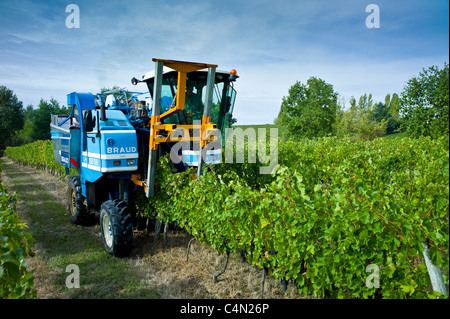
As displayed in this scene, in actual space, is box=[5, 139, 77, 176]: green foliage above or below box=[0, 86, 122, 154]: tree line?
below

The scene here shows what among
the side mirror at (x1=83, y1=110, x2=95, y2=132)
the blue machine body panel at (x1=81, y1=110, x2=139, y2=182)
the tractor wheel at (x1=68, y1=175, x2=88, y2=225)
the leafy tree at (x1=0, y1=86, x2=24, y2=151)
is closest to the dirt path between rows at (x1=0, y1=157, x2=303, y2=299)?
the tractor wheel at (x1=68, y1=175, x2=88, y2=225)

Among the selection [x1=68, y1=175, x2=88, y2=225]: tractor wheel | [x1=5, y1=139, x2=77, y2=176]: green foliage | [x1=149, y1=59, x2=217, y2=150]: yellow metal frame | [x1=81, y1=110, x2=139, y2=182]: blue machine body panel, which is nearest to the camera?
[x1=149, y1=59, x2=217, y2=150]: yellow metal frame

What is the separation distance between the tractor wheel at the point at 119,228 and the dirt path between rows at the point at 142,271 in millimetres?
174

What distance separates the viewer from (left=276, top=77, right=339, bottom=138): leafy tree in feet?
122

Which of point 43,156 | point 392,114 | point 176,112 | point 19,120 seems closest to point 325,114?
point 392,114

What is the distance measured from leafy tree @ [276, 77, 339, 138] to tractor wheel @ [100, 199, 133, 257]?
33.9 meters

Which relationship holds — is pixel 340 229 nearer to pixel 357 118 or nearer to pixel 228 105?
pixel 228 105

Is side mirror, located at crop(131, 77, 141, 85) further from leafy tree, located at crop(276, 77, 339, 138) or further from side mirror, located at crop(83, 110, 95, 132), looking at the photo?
leafy tree, located at crop(276, 77, 339, 138)

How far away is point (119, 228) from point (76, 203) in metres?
2.43

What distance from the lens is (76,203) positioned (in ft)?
21.5

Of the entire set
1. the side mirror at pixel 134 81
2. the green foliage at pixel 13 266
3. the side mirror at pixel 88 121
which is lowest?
the green foliage at pixel 13 266

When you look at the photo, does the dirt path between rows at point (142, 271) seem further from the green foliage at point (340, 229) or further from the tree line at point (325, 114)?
the tree line at point (325, 114)

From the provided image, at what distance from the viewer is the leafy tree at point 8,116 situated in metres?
47.2

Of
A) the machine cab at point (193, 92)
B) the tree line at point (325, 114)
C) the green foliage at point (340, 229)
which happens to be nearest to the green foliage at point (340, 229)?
the green foliage at point (340, 229)
